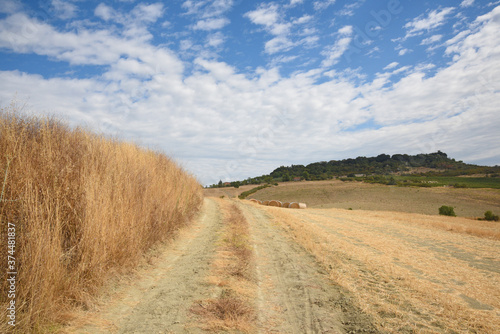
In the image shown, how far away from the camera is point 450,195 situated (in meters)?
51.4

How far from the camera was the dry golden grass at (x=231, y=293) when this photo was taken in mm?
3584

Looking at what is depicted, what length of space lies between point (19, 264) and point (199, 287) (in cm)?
279

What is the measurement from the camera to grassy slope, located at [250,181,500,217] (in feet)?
142

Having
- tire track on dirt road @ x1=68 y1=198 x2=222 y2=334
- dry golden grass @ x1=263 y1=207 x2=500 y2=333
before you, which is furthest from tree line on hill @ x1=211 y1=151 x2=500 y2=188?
tire track on dirt road @ x1=68 y1=198 x2=222 y2=334

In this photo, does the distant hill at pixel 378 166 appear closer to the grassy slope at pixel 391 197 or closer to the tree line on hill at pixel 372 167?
the tree line on hill at pixel 372 167

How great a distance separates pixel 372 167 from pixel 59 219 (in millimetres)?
136152

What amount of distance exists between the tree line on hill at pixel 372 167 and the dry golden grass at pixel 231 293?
83.0 m

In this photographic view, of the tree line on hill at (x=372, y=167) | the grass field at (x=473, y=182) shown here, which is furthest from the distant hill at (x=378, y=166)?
the grass field at (x=473, y=182)

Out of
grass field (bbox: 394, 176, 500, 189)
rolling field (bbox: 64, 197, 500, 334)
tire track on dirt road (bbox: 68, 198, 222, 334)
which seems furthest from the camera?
grass field (bbox: 394, 176, 500, 189)

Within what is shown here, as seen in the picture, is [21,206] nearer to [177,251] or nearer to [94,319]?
[94,319]

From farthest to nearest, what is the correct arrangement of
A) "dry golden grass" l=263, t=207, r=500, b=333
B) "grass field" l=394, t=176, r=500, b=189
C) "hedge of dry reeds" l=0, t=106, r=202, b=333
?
"grass field" l=394, t=176, r=500, b=189, "dry golden grass" l=263, t=207, r=500, b=333, "hedge of dry reeds" l=0, t=106, r=202, b=333

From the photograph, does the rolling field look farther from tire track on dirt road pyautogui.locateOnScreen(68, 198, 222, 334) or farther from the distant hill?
the distant hill

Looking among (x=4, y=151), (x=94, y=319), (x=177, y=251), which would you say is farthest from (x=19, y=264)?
(x=177, y=251)

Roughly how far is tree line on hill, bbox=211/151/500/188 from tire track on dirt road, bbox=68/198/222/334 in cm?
8359
